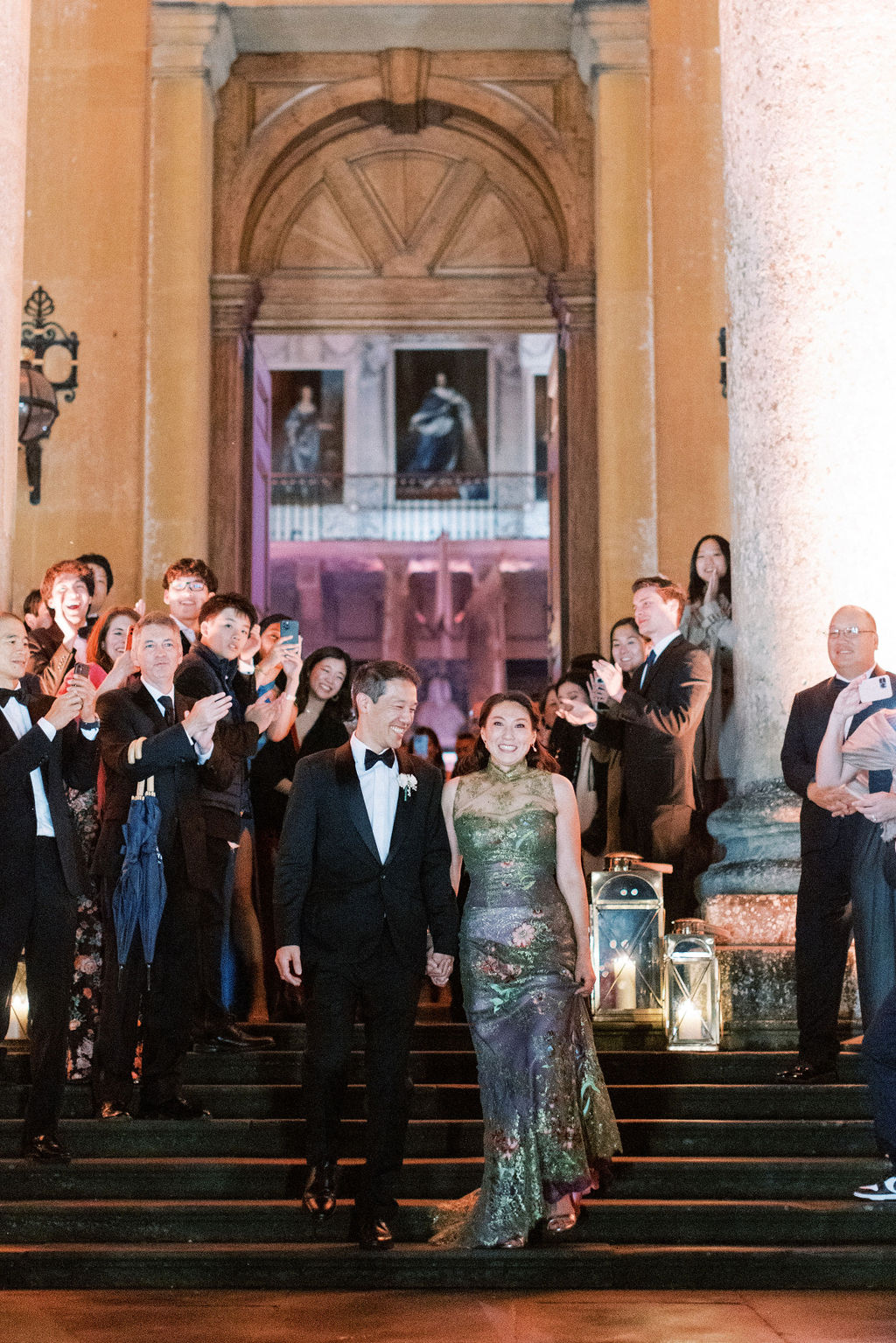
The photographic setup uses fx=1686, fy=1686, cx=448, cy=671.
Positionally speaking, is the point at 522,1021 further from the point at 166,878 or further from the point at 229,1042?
the point at 229,1042

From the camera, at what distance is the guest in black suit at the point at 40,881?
19.1 ft

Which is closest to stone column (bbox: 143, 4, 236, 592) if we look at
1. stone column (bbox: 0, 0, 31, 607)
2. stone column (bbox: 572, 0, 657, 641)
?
stone column (bbox: 572, 0, 657, 641)

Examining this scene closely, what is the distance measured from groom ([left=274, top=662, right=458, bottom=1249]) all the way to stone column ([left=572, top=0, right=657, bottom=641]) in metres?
5.61

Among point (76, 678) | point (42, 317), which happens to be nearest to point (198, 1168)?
point (76, 678)

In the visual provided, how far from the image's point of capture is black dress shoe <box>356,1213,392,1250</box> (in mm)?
5422

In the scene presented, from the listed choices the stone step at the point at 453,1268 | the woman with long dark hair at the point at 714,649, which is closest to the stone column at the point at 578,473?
the woman with long dark hair at the point at 714,649

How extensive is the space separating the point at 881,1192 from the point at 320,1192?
189 cm

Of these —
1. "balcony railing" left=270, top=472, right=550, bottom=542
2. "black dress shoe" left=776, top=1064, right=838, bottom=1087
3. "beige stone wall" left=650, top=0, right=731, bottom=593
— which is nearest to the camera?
"black dress shoe" left=776, top=1064, right=838, bottom=1087

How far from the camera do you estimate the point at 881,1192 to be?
5695mm

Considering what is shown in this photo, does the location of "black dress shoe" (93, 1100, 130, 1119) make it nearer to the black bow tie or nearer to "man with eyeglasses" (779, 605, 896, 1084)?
the black bow tie

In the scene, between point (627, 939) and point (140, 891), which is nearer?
point (140, 891)

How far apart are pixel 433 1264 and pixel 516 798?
1.56m

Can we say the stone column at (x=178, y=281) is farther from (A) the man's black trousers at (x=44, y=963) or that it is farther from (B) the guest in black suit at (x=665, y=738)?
(A) the man's black trousers at (x=44, y=963)

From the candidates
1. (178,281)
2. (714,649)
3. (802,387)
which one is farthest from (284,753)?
(178,281)
